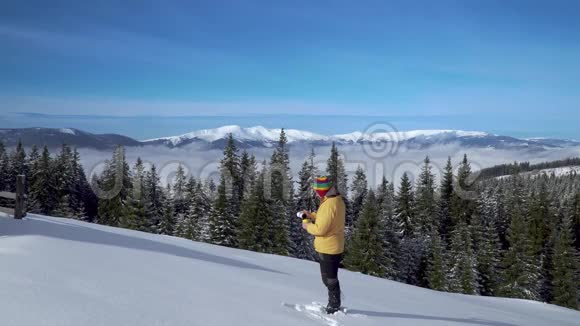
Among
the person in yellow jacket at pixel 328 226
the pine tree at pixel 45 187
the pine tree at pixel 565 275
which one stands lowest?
the pine tree at pixel 565 275

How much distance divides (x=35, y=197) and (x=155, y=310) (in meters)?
49.2

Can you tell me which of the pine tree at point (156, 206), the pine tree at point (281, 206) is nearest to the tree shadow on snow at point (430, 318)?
the pine tree at point (281, 206)

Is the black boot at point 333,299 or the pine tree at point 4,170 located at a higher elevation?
the black boot at point 333,299

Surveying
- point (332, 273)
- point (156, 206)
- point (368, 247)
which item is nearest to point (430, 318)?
point (332, 273)

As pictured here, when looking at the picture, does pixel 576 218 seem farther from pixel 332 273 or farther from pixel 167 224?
pixel 332 273

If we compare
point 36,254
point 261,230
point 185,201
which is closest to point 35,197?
point 185,201

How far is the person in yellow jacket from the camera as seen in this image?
664cm

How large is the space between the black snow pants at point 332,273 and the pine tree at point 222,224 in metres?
32.0

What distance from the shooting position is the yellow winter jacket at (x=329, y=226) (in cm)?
662

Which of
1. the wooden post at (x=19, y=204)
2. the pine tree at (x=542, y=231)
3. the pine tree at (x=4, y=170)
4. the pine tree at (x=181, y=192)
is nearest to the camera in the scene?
the wooden post at (x=19, y=204)

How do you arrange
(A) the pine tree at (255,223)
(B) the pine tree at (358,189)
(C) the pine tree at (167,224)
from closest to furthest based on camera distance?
1. (A) the pine tree at (255,223)
2. (C) the pine tree at (167,224)
3. (B) the pine tree at (358,189)

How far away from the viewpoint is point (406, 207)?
171 feet

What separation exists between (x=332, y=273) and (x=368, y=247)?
30.4m

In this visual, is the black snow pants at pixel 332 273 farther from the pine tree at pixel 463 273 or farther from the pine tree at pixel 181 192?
the pine tree at pixel 181 192
